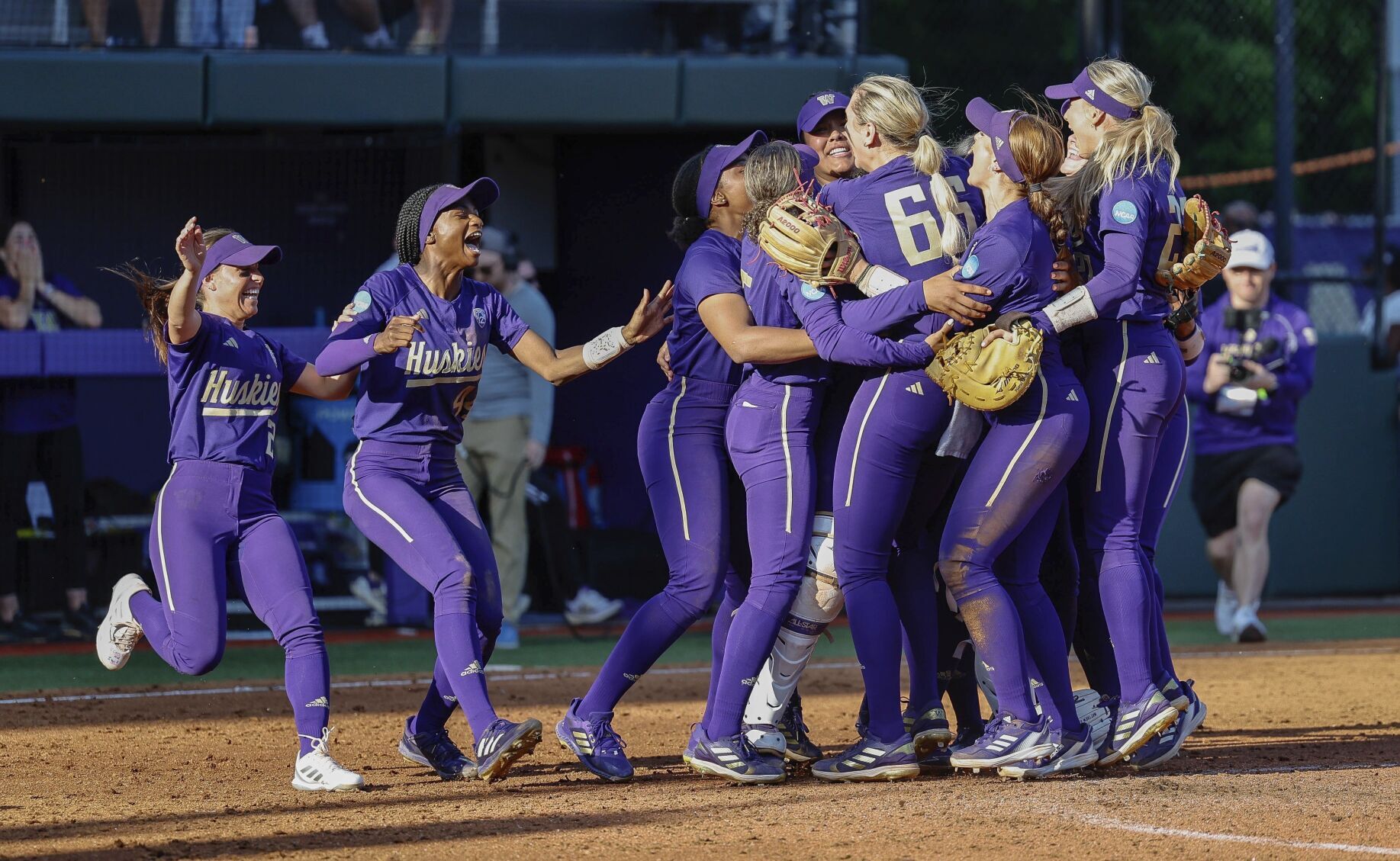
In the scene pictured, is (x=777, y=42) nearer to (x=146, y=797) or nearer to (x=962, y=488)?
(x=962, y=488)

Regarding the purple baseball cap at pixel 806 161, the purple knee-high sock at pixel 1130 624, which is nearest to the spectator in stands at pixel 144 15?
the purple baseball cap at pixel 806 161

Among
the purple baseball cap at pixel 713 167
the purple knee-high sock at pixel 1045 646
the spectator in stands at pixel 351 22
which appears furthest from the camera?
the spectator in stands at pixel 351 22

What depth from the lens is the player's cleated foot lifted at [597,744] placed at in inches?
215

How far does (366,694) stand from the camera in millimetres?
7707

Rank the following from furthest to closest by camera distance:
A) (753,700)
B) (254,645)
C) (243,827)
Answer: (254,645)
(753,700)
(243,827)

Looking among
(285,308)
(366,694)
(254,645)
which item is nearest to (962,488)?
(366,694)

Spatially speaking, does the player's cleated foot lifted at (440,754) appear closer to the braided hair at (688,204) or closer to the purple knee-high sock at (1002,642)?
the purple knee-high sock at (1002,642)

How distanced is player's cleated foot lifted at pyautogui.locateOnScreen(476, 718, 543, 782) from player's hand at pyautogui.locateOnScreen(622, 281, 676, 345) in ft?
4.02

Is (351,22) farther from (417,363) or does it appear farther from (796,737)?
(796,737)

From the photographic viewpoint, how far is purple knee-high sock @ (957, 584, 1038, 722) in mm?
5238

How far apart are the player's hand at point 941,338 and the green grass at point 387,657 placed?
4.02 meters

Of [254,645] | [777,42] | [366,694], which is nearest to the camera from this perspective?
[366,694]

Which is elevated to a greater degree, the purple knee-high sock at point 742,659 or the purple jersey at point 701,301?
the purple jersey at point 701,301

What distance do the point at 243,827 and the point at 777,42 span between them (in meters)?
6.99
